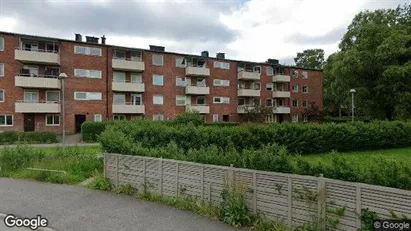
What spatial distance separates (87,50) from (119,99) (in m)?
7.00

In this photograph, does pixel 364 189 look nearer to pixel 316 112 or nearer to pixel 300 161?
pixel 300 161

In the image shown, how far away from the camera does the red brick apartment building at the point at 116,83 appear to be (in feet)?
109

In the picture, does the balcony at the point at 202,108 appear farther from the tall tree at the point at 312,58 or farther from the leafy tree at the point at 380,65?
the tall tree at the point at 312,58

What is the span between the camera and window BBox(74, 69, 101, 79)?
1446 inches

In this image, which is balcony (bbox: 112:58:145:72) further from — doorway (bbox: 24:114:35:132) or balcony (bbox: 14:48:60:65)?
doorway (bbox: 24:114:35:132)

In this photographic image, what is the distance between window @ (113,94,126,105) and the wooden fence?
31.1 meters

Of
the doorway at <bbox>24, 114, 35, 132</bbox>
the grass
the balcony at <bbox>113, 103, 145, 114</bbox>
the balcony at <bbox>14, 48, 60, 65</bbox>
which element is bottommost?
the grass

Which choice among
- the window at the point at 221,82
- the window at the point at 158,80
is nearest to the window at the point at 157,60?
the window at the point at 158,80

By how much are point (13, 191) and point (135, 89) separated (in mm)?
30037

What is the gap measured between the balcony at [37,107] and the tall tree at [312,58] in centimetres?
5790

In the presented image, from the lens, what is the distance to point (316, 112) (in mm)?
55406

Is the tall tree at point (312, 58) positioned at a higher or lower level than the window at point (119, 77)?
higher

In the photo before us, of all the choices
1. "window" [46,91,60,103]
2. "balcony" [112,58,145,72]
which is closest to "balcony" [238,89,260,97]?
"balcony" [112,58,145,72]

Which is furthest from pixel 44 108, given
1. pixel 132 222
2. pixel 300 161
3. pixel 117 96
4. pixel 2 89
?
pixel 300 161
